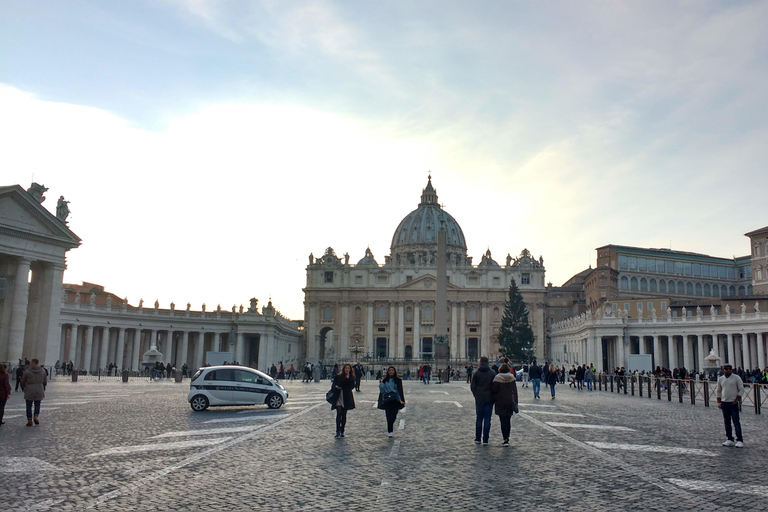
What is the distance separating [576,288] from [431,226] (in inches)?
1141

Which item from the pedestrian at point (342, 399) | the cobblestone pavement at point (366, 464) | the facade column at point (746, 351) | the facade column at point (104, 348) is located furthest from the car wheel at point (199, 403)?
the facade column at point (746, 351)

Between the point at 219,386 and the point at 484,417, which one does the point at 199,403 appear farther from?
the point at 484,417

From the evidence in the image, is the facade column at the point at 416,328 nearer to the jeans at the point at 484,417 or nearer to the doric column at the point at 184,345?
the doric column at the point at 184,345

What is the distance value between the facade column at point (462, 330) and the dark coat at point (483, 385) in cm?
8856

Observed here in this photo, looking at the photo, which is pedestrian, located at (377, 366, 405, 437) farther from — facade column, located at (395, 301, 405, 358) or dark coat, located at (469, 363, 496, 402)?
facade column, located at (395, 301, 405, 358)

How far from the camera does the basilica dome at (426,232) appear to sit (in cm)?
12825

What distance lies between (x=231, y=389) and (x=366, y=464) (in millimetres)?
10495

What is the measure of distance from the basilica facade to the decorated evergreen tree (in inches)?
222

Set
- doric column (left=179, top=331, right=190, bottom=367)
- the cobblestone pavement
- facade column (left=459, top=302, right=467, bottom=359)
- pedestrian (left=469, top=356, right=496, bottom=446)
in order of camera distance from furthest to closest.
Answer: facade column (left=459, top=302, right=467, bottom=359)
doric column (left=179, top=331, right=190, bottom=367)
pedestrian (left=469, top=356, right=496, bottom=446)
the cobblestone pavement

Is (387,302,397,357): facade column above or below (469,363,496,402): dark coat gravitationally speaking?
above

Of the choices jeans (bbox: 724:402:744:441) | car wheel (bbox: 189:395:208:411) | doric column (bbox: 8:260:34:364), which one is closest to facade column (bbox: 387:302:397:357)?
doric column (bbox: 8:260:34:364)

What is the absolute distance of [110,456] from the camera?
1075cm

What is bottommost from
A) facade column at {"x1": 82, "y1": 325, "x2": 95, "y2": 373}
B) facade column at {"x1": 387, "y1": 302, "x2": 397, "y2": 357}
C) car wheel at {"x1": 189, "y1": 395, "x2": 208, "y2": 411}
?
car wheel at {"x1": 189, "y1": 395, "x2": 208, "y2": 411}

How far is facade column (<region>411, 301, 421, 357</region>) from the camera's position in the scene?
328ft
